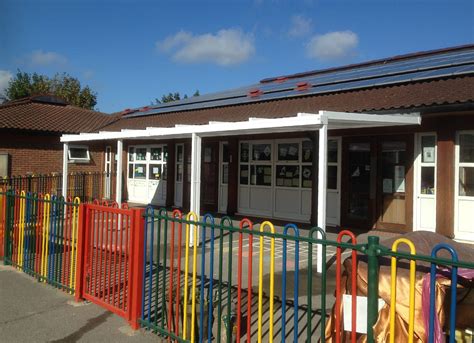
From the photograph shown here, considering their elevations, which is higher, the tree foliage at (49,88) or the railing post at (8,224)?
the tree foliage at (49,88)

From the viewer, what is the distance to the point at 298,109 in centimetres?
1109

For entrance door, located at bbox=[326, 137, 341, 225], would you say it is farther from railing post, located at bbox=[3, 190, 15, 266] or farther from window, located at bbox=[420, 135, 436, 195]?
railing post, located at bbox=[3, 190, 15, 266]

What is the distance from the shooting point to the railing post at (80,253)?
5.18 metres

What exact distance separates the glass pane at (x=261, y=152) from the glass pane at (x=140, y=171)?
627cm

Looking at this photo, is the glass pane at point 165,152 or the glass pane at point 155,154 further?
the glass pane at point 155,154

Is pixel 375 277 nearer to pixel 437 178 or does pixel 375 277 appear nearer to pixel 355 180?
pixel 437 178

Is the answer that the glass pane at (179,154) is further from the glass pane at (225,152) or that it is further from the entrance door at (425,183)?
the entrance door at (425,183)

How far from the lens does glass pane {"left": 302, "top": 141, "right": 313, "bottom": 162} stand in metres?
11.4

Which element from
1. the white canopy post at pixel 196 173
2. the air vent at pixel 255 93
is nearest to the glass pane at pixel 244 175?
the air vent at pixel 255 93

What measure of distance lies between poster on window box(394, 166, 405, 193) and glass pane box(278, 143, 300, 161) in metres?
2.94

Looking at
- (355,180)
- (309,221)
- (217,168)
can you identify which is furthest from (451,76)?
(217,168)

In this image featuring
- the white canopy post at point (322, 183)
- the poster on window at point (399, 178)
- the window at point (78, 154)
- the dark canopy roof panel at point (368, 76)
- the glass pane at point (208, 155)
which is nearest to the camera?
the white canopy post at point (322, 183)

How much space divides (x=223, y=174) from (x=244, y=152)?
1.13 metres

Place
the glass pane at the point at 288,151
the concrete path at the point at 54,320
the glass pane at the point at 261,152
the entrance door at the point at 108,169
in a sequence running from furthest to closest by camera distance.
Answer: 1. the entrance door at the point at 108,169
2. the glass pane at the point at 261,152
3. the glass pane at the point at 288,151
4. the concrete path at the point at 54,320
